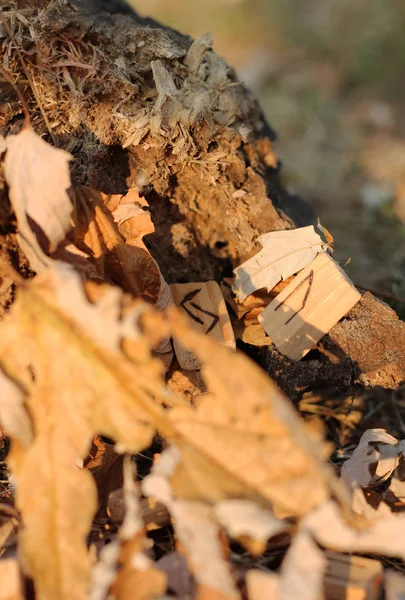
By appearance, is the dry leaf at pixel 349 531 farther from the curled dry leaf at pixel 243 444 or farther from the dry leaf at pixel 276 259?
the dry leaf at pixel 276 259

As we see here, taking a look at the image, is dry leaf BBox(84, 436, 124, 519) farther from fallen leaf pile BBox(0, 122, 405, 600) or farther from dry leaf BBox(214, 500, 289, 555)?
dry leaf BBox(214, 500, 289, 555)

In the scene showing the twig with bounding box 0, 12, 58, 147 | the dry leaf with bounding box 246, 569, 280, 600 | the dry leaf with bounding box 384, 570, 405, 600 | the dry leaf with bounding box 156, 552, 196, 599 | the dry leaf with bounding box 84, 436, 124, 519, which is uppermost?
the twig with bounding box 0, 12, 58, 147

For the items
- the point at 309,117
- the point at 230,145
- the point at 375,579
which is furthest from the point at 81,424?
the point at 309,117

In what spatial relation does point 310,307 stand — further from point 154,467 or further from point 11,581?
point 11,581

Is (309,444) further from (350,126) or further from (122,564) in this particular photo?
(350,126)

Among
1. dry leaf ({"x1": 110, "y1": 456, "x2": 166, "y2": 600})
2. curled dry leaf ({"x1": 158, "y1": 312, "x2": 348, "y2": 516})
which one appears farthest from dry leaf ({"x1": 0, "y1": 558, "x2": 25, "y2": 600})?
curled dry leaf ({"x1": 158, "y1": 312, "x2": 348, "y2": 516})
